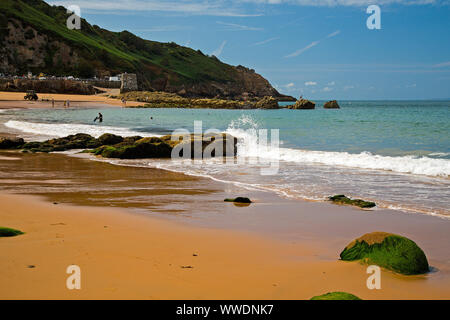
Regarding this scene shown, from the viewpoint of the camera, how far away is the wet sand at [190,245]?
15.5ft

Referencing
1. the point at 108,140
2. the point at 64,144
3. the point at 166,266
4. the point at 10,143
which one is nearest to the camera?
the point at 166,266

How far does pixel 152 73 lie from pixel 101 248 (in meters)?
170

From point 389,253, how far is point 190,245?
263 cm

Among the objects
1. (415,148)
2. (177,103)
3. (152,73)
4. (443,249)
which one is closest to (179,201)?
(443,249)

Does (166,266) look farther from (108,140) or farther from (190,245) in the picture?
(108,140)

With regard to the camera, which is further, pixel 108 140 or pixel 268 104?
pixel 268 104

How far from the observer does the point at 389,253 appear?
557 cm

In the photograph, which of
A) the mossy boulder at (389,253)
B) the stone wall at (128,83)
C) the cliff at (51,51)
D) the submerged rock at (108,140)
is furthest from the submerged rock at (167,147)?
the cliff at (51,51)

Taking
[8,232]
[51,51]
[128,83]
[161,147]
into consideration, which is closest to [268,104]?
[128,83]

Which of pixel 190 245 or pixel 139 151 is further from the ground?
pixel 139 151

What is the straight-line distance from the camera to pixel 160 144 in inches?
728

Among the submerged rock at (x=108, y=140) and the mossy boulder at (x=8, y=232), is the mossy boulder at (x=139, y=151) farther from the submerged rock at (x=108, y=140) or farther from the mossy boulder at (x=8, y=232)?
the mossy boulder at (x=8, y=232)

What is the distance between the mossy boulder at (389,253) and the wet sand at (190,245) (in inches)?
5.7

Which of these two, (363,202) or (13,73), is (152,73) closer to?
(13,73)
